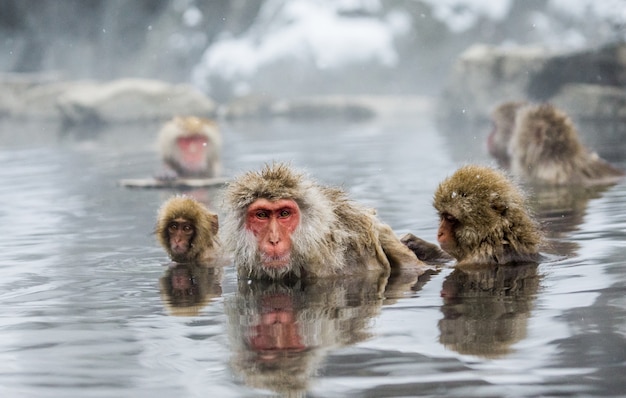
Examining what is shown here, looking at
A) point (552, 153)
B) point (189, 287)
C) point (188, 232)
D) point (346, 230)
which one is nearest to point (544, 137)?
point (552, 153)

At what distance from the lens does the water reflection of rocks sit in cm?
486

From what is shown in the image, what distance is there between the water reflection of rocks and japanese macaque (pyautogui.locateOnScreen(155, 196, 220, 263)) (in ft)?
0.29

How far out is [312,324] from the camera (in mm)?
4270

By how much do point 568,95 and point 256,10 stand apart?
1331cm

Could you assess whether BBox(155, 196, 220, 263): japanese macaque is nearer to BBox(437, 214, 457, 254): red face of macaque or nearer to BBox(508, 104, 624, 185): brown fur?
BBox(437, 214, 457, 254): red face of macaque

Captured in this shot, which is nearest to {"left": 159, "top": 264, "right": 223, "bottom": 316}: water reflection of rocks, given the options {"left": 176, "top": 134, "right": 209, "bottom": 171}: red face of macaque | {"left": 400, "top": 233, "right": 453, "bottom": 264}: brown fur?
{"left": 400, "top": 233, "right": 453, "bottom": 264}: brown fur

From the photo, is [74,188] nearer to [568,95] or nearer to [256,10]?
[568,95]

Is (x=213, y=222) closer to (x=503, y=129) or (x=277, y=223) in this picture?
(x=277, y=223)

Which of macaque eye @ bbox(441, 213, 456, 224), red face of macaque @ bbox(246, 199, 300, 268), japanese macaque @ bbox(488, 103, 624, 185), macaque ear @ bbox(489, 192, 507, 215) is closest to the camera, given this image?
red face of macaque @ bbox(246, 199, 300, 268)

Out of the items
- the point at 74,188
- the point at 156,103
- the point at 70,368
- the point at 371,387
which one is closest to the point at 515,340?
the point at 371,387

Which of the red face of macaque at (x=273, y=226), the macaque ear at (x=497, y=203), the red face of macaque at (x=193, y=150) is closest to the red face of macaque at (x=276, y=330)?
the red face of macaque at (x=273, y=226)

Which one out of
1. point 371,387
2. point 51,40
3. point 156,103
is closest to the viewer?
point 371,387

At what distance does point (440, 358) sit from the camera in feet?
11.8

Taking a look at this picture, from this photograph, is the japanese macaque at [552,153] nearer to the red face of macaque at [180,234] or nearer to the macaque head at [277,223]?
the red face of macaque at [180,234]
